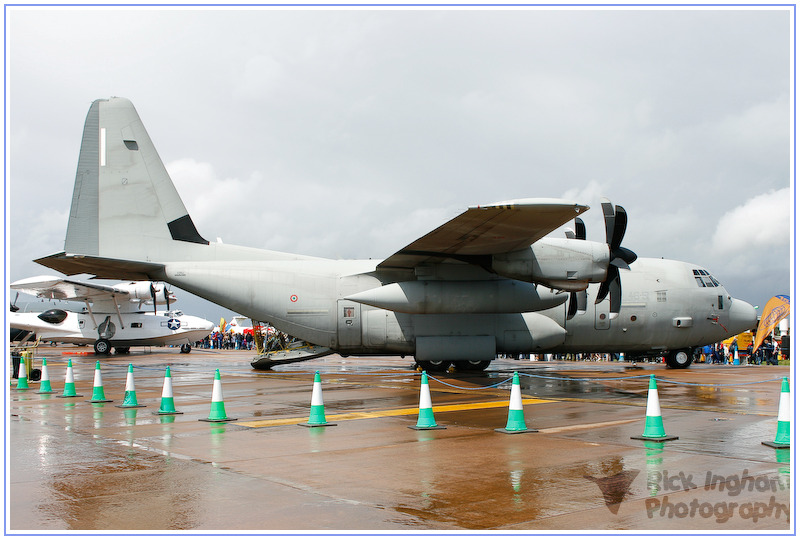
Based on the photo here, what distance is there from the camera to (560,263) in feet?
57.8

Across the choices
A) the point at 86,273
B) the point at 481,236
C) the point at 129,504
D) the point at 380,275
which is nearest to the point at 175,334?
the point at 86,273

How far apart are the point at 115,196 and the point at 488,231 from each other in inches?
463

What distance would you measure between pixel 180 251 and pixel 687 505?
17.7 meters

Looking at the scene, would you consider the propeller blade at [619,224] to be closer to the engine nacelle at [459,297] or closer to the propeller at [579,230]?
the propeller at [579,230]

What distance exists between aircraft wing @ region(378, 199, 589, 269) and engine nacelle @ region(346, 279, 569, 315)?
2.68 ft

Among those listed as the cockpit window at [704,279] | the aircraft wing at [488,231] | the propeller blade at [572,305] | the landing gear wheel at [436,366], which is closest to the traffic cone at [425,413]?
the aircraft wing at [488,231]

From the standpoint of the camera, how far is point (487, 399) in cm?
1460

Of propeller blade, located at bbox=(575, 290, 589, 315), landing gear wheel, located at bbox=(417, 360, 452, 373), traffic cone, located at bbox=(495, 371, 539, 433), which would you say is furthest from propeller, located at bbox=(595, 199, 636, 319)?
traffic cone, located at bbox=(495, 371, 539, 433)

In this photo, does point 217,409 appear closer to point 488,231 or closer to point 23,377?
point 488,231

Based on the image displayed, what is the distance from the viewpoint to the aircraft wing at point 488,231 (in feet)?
47.4

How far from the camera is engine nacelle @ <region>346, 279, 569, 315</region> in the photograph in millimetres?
18641

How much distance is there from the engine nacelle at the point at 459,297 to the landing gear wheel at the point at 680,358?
284 inches

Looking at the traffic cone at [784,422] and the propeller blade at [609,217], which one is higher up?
the propeller blade at [609,217]

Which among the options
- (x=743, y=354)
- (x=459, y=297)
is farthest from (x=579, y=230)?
(x=743, y=354)
